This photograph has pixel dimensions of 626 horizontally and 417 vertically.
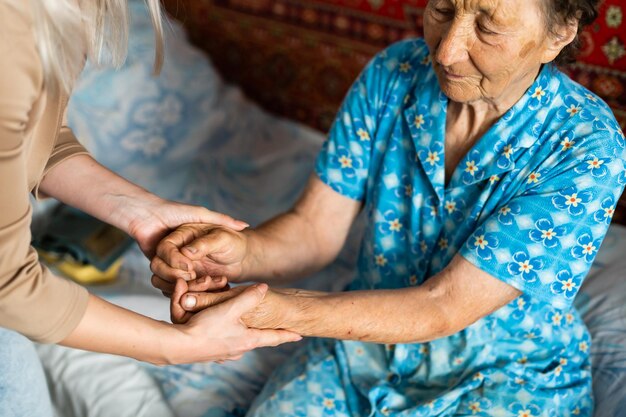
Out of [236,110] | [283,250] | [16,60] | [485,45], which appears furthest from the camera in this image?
[236,110]

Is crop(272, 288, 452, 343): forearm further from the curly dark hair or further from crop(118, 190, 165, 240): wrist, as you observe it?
the curly dark hair

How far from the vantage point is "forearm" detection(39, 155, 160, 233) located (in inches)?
57.1

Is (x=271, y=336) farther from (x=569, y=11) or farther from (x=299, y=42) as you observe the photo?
(x=299, y=42)

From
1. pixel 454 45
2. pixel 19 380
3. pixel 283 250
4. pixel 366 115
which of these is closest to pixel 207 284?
pixel 283 250

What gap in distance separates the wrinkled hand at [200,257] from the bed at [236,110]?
1.22ft

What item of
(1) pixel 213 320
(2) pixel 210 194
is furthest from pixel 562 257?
(2) pixel 210 194

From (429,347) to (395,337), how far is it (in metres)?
0.18

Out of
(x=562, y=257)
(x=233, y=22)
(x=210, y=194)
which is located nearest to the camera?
(x=562, y=257)

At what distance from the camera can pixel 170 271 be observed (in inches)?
54.4

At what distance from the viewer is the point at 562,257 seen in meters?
1.30

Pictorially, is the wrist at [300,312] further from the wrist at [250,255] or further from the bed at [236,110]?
the bed at [236,110]

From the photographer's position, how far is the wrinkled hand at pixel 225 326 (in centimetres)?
125

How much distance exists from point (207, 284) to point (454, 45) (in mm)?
604

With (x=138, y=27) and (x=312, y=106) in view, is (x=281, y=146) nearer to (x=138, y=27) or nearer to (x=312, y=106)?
(x=312, y=106)
